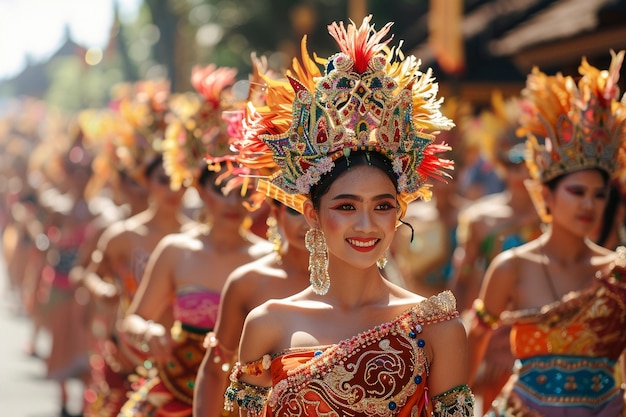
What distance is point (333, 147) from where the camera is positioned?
5.39 m

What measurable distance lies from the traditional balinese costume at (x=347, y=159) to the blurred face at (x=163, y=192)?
4.70 metres

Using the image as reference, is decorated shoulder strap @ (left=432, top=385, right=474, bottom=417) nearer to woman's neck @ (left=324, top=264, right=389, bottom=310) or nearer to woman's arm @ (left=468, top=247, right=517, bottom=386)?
woman's neck @ (left=324, top=264, right=389, bottom=310)

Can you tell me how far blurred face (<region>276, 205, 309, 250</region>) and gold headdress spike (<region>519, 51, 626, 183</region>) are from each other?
1504 millimetres

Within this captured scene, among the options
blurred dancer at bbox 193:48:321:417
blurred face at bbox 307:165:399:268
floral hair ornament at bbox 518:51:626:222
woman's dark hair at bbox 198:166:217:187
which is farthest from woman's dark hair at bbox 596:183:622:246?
blurred face at bbox 307:165:399:268

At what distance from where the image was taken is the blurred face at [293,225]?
688 centimetres

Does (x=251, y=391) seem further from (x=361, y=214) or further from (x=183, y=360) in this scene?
(x=183, y=360)

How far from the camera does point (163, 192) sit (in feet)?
34.4

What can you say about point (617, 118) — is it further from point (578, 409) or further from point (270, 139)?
point (270, 139)

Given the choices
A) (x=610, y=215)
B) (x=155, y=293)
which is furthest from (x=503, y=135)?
(x=155, y=293)

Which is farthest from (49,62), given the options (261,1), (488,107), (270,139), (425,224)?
(270,139)

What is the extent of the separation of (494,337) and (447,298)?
3.53m

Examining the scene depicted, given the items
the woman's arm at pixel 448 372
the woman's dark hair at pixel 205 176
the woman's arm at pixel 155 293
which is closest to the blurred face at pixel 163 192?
the woman's dark hair at pixel 205 176

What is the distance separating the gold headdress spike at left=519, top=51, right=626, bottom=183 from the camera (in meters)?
7.54

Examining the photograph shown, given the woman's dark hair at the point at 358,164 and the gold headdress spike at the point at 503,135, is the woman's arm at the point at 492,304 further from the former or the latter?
the gold headdress spike at the point at 503,135
